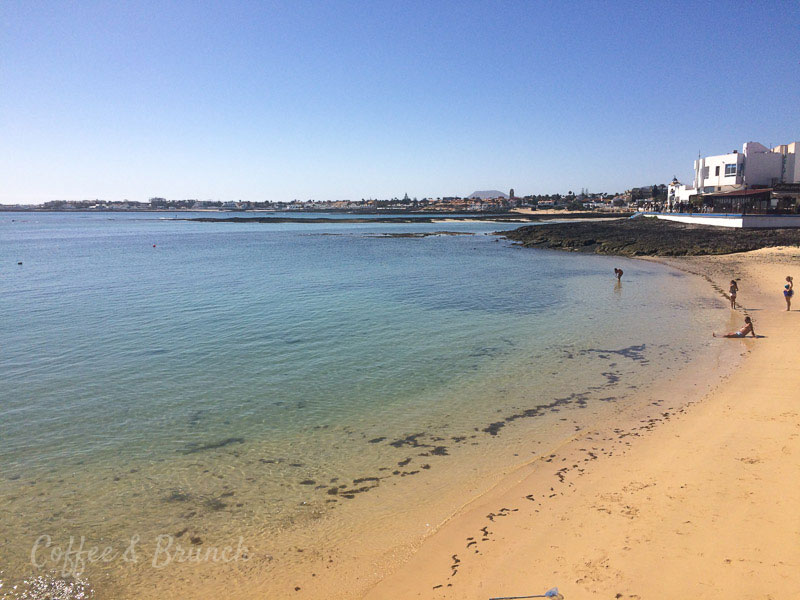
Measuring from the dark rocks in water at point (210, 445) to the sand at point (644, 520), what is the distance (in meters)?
5.34

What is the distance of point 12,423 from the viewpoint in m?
11.9

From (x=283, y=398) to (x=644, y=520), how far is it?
9.13m

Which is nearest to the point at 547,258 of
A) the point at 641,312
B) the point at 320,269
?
the point at 320,269

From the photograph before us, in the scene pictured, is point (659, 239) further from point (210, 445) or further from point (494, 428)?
point (210, 445)

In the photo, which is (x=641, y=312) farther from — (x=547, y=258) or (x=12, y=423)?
(x=547, y=258)

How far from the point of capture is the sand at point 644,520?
6.22 meters

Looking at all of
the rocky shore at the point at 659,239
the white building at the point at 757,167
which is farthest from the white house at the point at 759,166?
the rocky shore at the point at 659,239

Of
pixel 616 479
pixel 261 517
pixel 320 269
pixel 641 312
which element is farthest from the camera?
pixel 320 269

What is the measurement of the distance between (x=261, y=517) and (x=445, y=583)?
11.2 feet

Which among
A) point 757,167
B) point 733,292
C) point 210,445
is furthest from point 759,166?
point 210,445

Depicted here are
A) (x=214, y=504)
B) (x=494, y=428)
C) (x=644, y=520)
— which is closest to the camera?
(x=644, y=520)

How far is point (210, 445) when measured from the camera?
1077cm

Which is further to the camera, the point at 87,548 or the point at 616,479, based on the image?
the point at 616,479

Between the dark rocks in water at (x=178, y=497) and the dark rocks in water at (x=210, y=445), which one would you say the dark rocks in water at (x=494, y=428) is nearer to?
the dark rocks in water at (x=210, y=445)
